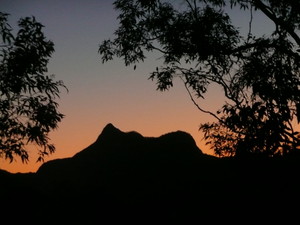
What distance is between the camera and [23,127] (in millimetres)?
12781

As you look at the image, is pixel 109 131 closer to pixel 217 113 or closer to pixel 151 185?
pixel 151 185

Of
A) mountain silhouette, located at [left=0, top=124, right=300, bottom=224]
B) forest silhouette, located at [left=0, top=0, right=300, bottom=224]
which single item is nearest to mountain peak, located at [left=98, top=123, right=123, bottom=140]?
mountain silhouette, located at [left=0, top=124, right=300, bottom=224]

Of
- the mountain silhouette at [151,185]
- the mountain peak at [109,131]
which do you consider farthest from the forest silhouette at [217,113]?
the mountain peak at [109,131]

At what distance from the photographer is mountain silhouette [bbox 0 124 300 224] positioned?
15.0 meters

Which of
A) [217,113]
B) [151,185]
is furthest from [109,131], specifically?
[217,113]

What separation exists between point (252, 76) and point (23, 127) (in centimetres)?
829

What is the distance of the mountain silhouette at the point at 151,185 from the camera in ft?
49.4

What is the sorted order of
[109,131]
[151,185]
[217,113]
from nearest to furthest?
[217,113], [151,185], [109,131]

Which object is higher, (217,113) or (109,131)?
(109,131)

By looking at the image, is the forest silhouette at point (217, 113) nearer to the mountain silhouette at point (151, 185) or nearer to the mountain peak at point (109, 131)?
the mountain silhouette at point (151, 185)

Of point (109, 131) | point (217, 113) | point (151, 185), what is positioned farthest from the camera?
point (109, 131)

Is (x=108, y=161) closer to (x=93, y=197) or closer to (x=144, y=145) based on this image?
(x=144, y=145)

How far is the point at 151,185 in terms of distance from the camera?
4406 centimetres

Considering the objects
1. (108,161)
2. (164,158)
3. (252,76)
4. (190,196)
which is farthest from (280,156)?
(108,161)
